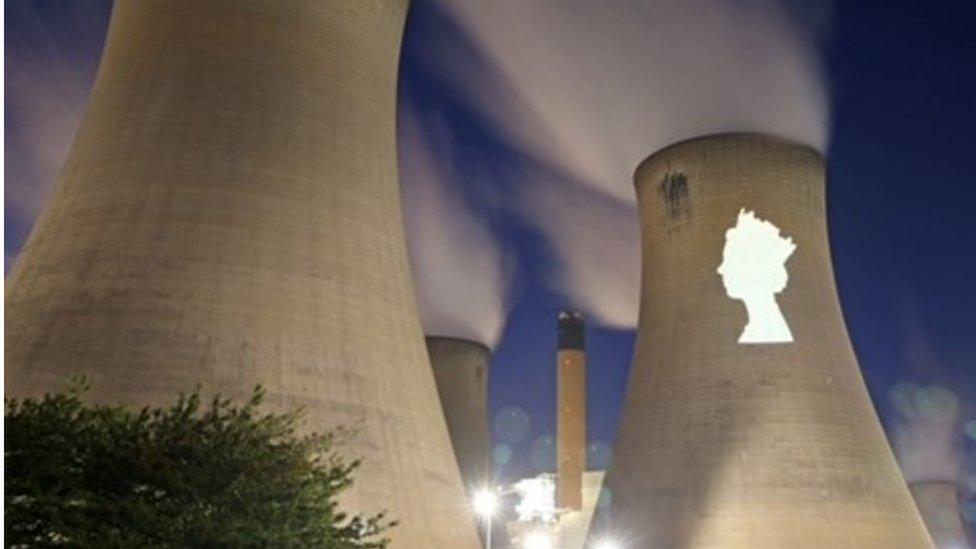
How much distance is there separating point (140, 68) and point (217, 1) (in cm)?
116

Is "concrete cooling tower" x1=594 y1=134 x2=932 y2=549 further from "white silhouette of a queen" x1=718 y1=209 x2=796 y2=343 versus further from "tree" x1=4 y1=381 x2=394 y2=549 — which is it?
"tree" x1=4 y1=381 x2=394 y2=549

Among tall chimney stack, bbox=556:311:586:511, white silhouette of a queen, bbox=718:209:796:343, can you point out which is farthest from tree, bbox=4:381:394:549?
tall chimney stack, bbox=556:311:586:511

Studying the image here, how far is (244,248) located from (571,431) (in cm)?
1741

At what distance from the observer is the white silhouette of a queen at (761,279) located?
16875mm

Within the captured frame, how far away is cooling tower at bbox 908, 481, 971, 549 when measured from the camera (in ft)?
118

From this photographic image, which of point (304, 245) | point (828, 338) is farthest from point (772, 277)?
point (304, 245)

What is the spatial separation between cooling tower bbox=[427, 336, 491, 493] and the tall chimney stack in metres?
3.14

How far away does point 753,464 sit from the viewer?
16.3 metres

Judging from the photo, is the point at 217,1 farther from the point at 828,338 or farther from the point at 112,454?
the point at 828,338

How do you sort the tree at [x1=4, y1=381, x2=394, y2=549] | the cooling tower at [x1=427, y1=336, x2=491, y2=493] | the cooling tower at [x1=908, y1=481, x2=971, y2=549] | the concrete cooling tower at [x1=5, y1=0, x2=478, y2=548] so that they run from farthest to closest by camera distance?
1. the cooling tower at [x1=908, y1=481, x2=971, y2=549]
2. the cooling tower at [x1=427, y1=336, x2=491, y2=493]
3. the concrete cooling tower at [x1=5, y1=0, x2=478, y2=548]
4. the tree at [x1=4, y1=381, x2=394, y2=549]

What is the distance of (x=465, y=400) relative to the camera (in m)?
29.6

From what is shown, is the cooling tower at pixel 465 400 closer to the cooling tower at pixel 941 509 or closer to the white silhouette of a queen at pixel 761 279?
the white silhouette of a queen at pixel 761 279

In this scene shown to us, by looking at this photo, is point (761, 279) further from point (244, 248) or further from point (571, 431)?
point (571, 431)

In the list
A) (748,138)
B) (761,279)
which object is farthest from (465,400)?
(748,138)
